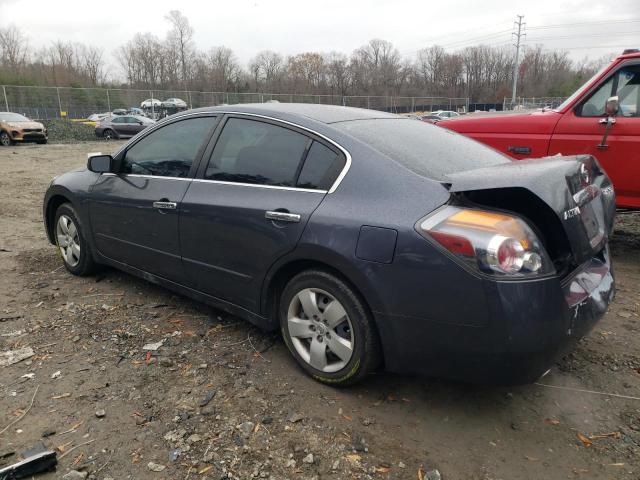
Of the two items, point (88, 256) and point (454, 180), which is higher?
point (454, 180)

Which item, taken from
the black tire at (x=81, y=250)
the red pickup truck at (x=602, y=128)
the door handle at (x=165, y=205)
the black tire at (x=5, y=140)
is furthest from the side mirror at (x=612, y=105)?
the black tire at (x=5, y=140)

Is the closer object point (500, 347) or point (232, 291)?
point (500, 347)

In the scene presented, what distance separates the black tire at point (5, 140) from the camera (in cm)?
2164

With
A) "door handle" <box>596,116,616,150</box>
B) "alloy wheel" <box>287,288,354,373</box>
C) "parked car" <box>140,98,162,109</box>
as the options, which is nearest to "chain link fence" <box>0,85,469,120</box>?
"parked car" <box>140,98,162,109</box>

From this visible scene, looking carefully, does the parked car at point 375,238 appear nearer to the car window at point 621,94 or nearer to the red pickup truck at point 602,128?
the red pickup truck at point 602,128

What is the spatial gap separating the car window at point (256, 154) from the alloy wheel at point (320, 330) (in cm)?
69

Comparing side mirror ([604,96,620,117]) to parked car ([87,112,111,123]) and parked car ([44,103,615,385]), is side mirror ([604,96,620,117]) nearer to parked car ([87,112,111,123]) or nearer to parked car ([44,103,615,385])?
parked car ([44,103,615,385])

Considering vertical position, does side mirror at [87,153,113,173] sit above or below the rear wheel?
above

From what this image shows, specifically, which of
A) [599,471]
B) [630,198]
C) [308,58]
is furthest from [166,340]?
[308,58]

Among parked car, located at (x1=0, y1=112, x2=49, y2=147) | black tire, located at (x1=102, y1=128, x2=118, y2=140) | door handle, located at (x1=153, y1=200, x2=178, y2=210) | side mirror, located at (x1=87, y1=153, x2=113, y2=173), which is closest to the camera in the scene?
door handle, located at (x1=153, y1=200, x2=178, y2=210)

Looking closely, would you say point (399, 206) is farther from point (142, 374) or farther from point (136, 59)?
point (136, 59)

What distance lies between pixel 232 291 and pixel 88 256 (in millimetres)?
1973

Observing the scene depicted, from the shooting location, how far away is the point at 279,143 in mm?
3031

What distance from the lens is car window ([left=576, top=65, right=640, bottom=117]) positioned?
15.6 feet
